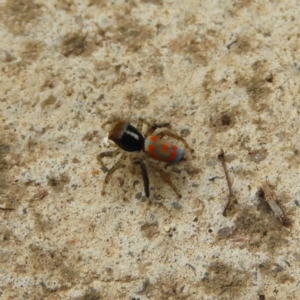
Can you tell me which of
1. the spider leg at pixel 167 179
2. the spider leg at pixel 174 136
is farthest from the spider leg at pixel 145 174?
the spider leg at pixel 174 136

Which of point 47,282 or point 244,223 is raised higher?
point 244,223

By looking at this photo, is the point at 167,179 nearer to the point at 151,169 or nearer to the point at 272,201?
the point at 151,169

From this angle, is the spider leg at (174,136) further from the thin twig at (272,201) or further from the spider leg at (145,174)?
the thin twig at (272,201)

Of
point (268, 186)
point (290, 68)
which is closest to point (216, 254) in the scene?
point (268, 186)

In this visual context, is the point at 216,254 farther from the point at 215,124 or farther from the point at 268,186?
the point at 215,124

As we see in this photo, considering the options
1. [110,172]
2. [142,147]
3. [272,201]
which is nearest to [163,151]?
[142,147]

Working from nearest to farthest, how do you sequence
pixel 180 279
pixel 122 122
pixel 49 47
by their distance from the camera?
pixel 180 279, pixel 122 122, pixel 49 47

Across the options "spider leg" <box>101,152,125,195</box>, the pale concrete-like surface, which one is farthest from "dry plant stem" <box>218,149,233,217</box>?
"spider leg" <box>101,152,125,195</box>

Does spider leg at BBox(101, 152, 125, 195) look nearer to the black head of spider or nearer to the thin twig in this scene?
the black head of spider
